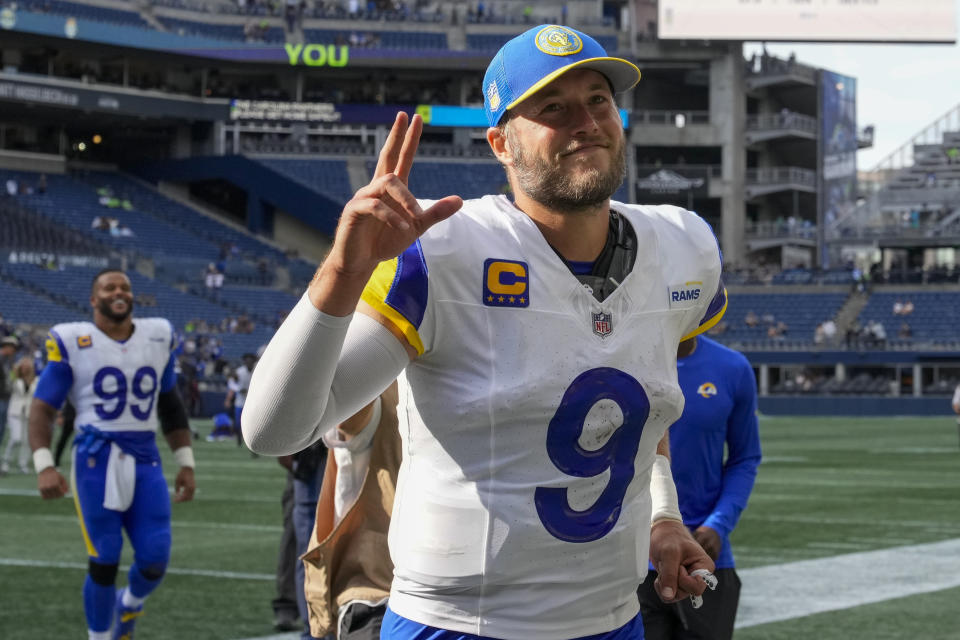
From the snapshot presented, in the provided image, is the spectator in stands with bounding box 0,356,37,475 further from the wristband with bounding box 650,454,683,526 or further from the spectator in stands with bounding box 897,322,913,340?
the spectator in stands with bounding box 897,322,913,340

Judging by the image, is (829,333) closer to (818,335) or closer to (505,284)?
(818,335)

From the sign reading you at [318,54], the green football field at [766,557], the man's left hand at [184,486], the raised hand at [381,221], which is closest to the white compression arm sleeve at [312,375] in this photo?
the raised hand at [381,221]

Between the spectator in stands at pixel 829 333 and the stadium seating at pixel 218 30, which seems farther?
the stadium seating at pixel 218 30

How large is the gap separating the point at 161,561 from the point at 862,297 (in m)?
42.9

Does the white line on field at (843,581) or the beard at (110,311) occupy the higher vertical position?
the beard at (110,311)

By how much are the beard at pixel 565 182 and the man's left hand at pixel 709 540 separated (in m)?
2.40

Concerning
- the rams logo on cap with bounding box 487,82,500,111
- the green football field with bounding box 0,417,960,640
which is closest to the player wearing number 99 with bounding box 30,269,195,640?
the green football field with bounding box 0,417,960,640

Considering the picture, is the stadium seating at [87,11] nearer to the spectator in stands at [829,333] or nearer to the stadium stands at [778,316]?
the stadium stands at [778,316]

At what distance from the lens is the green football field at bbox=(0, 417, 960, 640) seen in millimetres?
8344

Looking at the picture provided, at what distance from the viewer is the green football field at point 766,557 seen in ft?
27.4

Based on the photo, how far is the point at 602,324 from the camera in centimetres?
291

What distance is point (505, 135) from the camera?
9.95ft

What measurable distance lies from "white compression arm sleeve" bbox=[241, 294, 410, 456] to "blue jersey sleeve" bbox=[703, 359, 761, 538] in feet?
9.48

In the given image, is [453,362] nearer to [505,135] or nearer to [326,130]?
[505,135]
